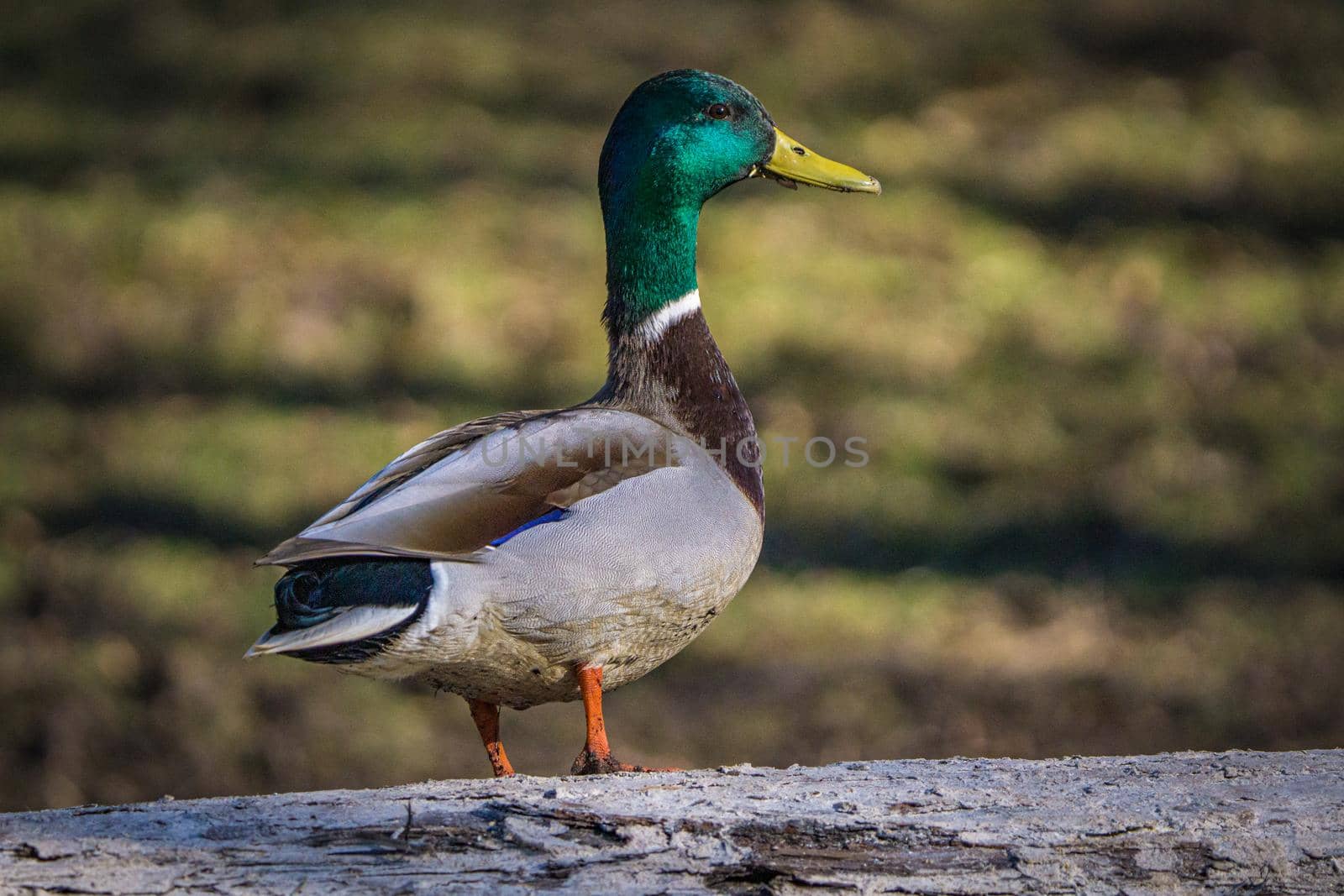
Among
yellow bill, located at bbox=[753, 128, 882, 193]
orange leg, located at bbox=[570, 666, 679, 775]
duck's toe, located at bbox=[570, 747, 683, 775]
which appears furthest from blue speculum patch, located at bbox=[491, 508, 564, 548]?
yellow bill, located at bbox=[753, 128, 882, 193]

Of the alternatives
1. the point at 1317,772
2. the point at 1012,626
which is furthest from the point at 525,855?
the point at 1012,626

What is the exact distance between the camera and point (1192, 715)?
15.7ft


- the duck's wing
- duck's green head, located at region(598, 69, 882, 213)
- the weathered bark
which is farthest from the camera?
duck's green head, located at region(598, 69, 882, 213)

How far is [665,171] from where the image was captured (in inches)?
117

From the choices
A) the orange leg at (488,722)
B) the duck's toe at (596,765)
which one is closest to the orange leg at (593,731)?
the duck's toe at (596,765)

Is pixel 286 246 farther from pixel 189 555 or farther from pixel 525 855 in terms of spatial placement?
pixel 525 855

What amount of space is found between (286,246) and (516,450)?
367 cm

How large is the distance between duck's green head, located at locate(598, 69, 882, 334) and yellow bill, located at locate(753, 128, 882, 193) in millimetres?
62

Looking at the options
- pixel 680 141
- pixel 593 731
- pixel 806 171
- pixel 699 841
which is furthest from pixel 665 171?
pixel 699 841

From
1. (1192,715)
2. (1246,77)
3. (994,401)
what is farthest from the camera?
(1246,77)

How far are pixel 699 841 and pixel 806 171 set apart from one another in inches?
70.1

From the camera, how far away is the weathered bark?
1.82 m

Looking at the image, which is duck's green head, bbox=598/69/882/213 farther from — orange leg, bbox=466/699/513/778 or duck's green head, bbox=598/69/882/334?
orange leg, bbox=466/699/513/778

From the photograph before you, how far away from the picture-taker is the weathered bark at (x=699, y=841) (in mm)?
1818
